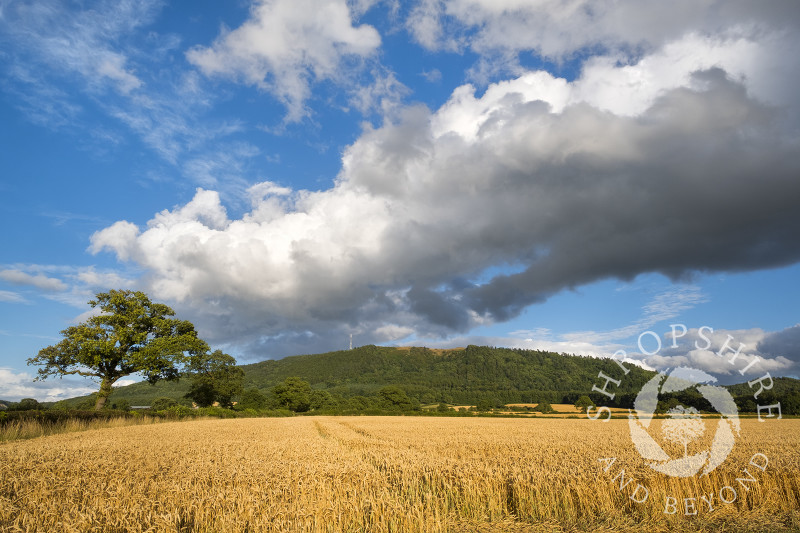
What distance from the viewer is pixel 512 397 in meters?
158

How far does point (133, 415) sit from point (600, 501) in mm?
42877

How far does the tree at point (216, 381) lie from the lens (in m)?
69.7

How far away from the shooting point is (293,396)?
98.8 metres

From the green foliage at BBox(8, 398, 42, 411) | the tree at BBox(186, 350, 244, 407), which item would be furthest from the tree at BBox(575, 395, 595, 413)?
the green foliage at BBox(8, 398, 42, 411)

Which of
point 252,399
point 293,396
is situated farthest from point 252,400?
point 293,396

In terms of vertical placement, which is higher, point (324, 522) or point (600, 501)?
point (324, 522)

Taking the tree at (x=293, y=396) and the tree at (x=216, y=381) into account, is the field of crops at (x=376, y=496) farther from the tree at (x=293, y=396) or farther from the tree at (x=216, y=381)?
the tree at (x=293, y=396)

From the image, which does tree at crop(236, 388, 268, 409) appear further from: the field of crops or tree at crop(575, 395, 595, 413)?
the field of crops

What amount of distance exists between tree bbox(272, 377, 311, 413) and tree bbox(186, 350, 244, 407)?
20881mm

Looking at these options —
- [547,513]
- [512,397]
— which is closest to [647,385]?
[547,513]

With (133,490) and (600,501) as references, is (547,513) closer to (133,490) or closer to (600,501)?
(600,501)

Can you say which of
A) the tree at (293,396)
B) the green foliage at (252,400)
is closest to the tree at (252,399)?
the green foliage at (252,400)

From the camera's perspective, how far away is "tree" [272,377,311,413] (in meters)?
98.4

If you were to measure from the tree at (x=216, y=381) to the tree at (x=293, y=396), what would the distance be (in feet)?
68.5
